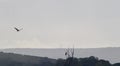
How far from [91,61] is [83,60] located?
3.44 metres

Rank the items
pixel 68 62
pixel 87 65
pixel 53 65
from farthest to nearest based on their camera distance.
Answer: pixel 53 65 → pixel 87 65 → pixel 68 62

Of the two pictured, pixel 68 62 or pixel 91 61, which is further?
pixel 91 61

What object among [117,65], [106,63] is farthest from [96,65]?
[117,65]

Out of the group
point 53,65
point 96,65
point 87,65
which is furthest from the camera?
point 53,65

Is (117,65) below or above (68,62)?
below

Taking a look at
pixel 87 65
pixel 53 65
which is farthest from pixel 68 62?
pixel 53 65

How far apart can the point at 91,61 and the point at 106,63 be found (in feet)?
43.1

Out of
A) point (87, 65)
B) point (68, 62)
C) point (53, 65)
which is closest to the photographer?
point (68, 62)

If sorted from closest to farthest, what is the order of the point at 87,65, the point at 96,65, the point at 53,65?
the point at 96,65 < the point at 87,65 < the point at 53,65

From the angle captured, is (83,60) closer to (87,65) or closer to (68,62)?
(87,65)

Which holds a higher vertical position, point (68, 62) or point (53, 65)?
point (68, 62)

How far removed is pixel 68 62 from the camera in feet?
499

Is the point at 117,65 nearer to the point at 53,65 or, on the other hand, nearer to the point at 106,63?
the point at 106,63

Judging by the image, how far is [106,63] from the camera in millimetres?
174750
